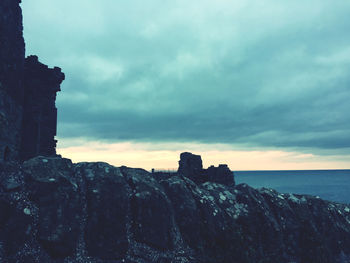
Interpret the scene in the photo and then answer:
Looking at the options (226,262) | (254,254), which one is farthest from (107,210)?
(254,254)

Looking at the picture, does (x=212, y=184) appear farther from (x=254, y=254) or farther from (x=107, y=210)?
(x=107, y=210)

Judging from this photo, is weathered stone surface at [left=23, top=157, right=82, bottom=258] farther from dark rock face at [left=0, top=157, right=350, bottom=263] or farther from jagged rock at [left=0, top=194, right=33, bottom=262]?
jagged rock at [left=0, top=194, right=33, bottom=262]

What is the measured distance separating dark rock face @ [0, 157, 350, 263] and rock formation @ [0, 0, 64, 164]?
504 inches

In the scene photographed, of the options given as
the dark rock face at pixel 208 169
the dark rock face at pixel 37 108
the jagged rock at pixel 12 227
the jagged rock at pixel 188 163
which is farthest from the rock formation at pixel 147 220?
the dark rock face at pixel 37 108

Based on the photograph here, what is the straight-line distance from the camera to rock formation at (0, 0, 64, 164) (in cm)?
1509

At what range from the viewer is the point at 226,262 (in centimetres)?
405

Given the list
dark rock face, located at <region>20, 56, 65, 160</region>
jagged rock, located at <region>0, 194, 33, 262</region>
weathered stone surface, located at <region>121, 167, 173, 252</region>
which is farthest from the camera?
dark rock face, located at <region>20, 56, 65, 160</region>

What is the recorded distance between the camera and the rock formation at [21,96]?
15086 millimetres

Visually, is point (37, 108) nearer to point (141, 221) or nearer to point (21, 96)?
point (21, 96)

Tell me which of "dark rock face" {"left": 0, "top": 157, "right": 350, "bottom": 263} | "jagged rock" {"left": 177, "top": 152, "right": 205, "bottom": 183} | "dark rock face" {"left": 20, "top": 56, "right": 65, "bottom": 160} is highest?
"dark rock face" {"left": 20, "top": 56, "right": 65, "bottom": 160}

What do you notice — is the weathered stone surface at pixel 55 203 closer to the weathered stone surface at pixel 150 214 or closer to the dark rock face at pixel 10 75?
the weathered stone surface at pixel 150 214

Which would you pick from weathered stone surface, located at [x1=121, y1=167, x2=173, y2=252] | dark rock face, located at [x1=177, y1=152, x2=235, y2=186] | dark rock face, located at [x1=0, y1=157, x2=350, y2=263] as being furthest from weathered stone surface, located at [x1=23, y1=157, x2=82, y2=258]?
dark rock face, located at [x1=177, y1=152, x2=235, y2=186]

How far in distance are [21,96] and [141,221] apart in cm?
1921

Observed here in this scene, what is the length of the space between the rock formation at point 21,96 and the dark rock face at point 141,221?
12.8 m
